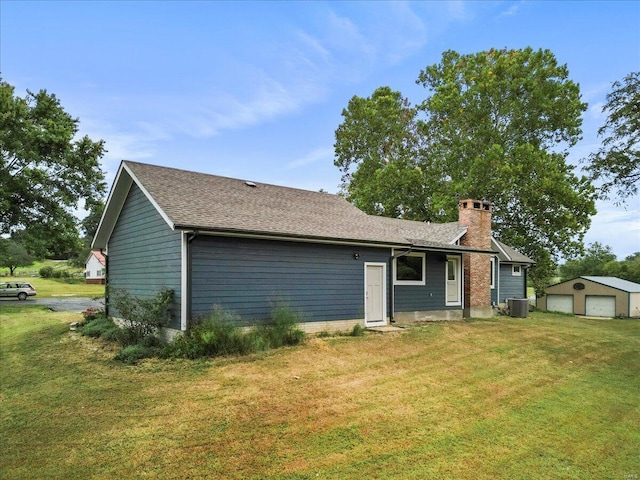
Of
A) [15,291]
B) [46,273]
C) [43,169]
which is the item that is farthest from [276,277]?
[46,273]

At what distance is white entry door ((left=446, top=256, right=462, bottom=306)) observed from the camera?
16906 mm

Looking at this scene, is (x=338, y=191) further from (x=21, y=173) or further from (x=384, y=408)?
(x=384, y=408)

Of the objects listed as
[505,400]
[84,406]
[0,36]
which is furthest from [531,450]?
[0,36]

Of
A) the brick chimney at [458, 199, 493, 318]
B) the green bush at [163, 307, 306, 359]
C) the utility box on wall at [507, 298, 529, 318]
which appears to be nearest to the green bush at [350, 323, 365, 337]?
the green bush at [163, 307, 306, 359]

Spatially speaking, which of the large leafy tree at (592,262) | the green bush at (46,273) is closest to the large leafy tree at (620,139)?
the large leafy tree at (592,262)

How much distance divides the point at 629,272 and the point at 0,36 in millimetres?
53307

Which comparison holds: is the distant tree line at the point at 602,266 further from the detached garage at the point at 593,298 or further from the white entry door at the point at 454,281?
the white entry door at the point at 454,281

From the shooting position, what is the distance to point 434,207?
28.6m

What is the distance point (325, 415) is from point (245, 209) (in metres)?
7.36

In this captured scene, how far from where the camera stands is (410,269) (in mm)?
15258

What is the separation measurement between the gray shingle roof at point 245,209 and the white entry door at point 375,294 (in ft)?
3.28

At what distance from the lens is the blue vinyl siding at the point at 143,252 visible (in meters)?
10.1

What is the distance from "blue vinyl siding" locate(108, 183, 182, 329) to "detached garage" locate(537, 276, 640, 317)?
27.6m

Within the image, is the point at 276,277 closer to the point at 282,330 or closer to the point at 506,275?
the point at 282,330
